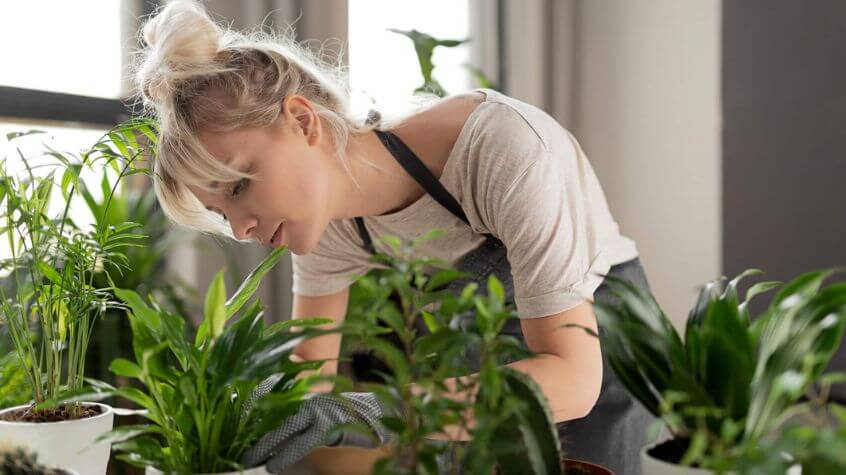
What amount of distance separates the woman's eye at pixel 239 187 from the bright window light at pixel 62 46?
3.31 feet

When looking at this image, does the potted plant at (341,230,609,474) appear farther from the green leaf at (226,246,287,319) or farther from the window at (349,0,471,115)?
the window at (349,0,471,115)

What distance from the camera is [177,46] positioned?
43.7 inches

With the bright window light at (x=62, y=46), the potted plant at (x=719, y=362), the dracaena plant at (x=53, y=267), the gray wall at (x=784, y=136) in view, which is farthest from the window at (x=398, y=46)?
the potted plant at (x=719, y=362)

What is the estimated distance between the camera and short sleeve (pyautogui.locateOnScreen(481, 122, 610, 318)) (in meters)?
1.06

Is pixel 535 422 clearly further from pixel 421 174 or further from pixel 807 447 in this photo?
pixel 421 174

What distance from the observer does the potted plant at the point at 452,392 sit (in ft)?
1.74

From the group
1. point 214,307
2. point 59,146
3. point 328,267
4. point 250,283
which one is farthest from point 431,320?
point 59,146

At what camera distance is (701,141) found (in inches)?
118

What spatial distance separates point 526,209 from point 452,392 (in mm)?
553

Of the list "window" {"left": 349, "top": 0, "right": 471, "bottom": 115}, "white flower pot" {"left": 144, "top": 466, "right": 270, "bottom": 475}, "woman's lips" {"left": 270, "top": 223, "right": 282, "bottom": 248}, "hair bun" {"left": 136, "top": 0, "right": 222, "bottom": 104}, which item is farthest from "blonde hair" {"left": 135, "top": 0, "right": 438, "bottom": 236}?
"window" {"left": 349, "top": 0, "right": 471, "bottom": 115}

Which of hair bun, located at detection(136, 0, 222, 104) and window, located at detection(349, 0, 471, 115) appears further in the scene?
window, located at detection(349, 0, 471, 115)

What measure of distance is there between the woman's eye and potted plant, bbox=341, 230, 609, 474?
0.58 m

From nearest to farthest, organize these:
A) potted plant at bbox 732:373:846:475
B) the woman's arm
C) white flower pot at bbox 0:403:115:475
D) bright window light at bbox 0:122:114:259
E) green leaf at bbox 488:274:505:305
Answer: potted plant at bbox 732:373:846:475, green leaf at bbox 488:274:505:305, white flower pot at bbox 0:403:115:475, the woman's arm, bright window light at bbox 0:122:114:259

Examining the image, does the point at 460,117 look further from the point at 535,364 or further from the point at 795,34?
the point at 795,34
